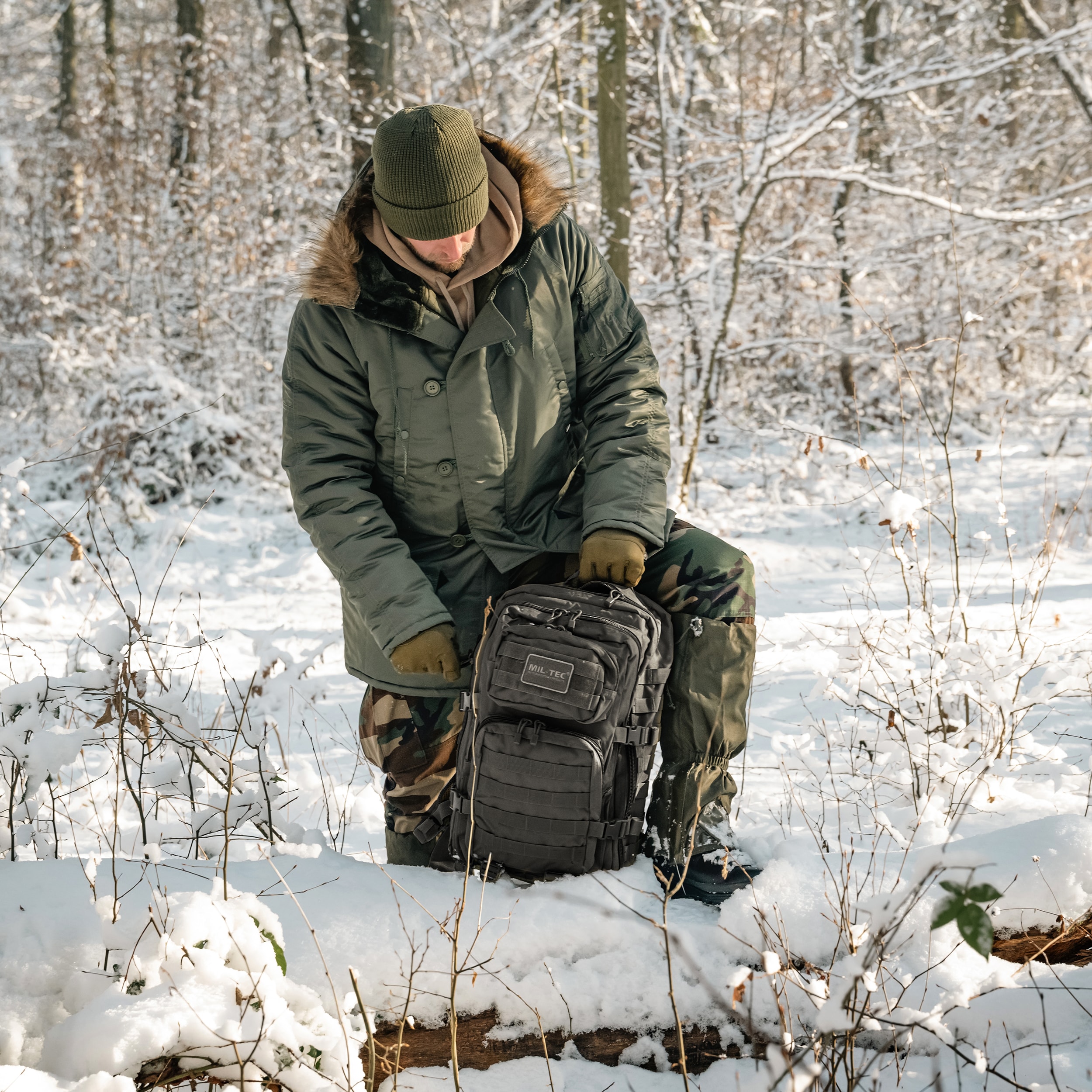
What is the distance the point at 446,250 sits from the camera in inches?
82.0

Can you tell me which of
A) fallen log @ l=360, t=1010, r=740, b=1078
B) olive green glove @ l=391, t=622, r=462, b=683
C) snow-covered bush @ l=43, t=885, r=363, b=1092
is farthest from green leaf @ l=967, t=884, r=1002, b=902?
olive green glove @ l=391, t=622, r=462, b=683

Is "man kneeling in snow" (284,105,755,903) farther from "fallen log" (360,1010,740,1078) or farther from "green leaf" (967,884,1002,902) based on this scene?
"green leaf" (967,884,1002,902)

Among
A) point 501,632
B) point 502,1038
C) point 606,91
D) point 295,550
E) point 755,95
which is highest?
point 755,95

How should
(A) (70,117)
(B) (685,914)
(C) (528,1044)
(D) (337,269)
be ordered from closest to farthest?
(C) (528,1044) < (B) (685,914) < (D) (337,269) < (A) (70,117)

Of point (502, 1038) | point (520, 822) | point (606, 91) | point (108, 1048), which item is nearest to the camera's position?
point (108, 1048)

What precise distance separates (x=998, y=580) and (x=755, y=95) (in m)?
5.78

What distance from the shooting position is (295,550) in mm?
6668

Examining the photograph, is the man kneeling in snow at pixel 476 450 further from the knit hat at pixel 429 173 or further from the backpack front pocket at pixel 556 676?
the backpack front pocket at pixel 556 676

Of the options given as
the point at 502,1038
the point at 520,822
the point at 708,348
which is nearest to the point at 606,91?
the point at 708,348

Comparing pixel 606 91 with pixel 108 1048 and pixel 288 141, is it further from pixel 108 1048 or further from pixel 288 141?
pixel 108 1048

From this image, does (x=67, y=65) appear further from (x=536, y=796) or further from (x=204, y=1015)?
(x=204, y=1015)

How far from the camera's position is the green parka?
212 centimetres

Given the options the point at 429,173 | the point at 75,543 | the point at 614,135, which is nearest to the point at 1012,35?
the point at 614,135

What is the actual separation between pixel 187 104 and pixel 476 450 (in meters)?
7.58
